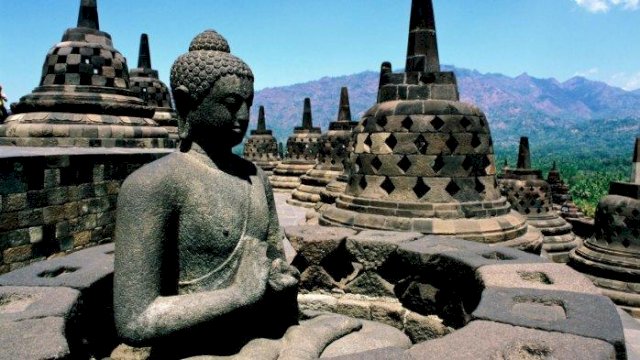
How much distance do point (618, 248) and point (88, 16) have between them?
11005 millimetres

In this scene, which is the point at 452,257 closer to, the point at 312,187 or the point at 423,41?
the point at 423,41

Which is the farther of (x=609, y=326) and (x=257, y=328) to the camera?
(x=257, y=328)

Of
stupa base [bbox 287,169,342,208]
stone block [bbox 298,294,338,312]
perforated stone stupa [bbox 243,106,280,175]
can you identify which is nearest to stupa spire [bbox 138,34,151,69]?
stupa base [bbox 287,169,342,208]

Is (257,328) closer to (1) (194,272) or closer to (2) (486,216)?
(1) (194,272)

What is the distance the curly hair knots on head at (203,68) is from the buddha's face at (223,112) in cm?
3

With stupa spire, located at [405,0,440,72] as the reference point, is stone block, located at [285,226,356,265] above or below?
below

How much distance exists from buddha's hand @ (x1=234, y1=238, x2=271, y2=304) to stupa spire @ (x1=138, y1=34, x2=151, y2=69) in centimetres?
1272

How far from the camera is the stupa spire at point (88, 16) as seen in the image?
27.1 feet

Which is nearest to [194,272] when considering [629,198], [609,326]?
[609,326]

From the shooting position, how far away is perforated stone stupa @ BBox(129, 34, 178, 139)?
12.9 meters

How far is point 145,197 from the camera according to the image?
187 cm

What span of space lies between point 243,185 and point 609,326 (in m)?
1.67

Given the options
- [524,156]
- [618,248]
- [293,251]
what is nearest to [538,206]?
[524,156]

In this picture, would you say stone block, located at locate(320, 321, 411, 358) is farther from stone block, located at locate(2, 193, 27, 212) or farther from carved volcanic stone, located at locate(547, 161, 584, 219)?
carved volcanic stone, located at locate(547, 161, 584, 219)
